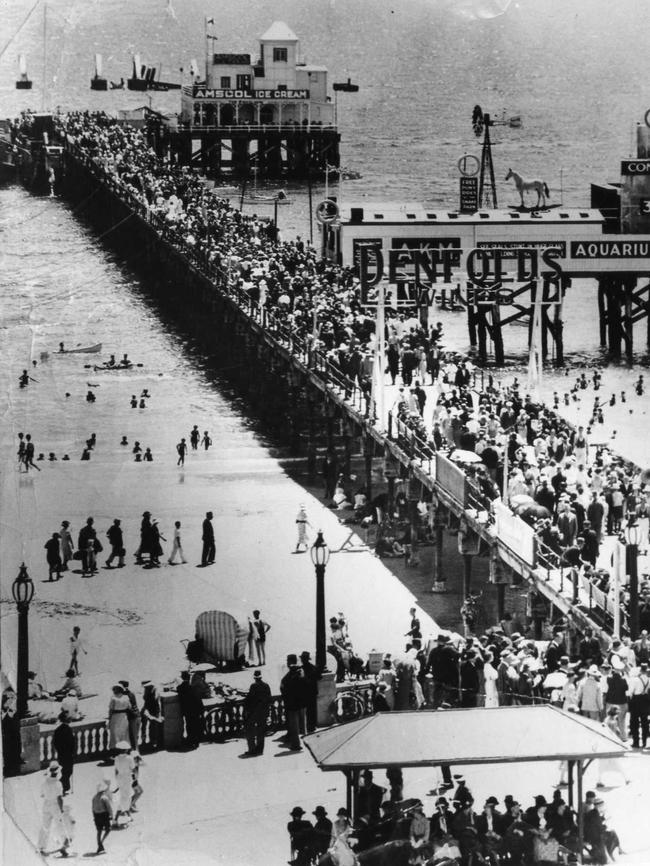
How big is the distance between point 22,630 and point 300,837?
4969mm

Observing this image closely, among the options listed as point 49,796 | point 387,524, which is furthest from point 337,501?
point 49,796

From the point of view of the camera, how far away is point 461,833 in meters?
18.0

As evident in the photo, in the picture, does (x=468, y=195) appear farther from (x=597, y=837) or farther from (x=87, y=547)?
(x=597, y=837)

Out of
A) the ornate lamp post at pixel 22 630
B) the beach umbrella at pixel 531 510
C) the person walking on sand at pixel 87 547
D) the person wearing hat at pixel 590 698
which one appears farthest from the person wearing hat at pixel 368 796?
the person walking on sand at pixel 87 547

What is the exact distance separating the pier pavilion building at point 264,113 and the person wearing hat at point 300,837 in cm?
7292

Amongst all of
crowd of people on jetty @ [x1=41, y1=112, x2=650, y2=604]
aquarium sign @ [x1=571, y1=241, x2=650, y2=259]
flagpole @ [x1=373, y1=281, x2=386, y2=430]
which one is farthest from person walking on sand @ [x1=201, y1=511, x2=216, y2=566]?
aquarium sign @ [x1=571, y1=241, x2=650, y2=259]

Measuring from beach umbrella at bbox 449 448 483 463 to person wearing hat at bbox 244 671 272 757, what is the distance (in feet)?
37.0

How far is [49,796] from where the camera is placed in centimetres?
1961

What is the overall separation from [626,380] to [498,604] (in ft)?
106

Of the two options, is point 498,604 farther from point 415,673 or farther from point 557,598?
point 415,673

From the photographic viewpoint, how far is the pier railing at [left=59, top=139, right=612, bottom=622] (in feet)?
87.6

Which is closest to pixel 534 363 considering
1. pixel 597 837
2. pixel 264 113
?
pixel 597 837

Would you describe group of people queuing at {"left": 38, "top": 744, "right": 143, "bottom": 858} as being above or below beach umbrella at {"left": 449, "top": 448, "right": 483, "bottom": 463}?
below

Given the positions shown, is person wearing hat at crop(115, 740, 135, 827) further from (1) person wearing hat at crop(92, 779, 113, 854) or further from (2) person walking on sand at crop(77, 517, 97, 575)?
(2) person walking on sand at crop(77, 517, 97, 575)
